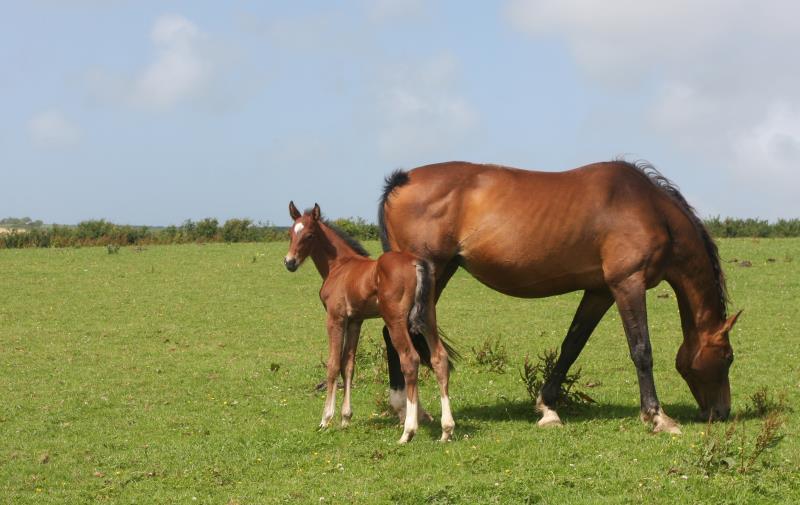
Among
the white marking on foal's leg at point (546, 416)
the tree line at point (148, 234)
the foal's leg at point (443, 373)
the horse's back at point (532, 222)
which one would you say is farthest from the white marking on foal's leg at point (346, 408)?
the tree line at point (148, 234)

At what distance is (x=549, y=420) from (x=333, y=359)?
2.22 m

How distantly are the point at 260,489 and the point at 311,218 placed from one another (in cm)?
308

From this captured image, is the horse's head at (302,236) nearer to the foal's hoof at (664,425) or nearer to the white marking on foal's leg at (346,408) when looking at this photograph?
the white marking on foal's leg at (346,408)

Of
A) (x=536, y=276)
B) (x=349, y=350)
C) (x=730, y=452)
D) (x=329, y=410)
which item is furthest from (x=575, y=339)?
(x=730, y=452)

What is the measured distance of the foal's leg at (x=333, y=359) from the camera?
30.6ft

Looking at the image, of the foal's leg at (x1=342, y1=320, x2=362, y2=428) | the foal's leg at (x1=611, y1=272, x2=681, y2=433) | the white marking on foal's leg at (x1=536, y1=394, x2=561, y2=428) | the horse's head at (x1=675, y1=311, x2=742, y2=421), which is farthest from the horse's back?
the white marking on foal's leg at (x1=536, y1=394, x2=561, y2=428)

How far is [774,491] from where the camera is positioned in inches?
268

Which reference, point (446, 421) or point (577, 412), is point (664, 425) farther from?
point (446, 421)

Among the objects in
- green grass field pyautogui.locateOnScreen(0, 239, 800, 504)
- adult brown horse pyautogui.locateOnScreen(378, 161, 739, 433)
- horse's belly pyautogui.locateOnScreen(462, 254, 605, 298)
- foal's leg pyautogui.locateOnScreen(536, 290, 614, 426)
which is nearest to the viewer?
green grass field pyautogui.locateOnScreen(0, 239, 800, 504)

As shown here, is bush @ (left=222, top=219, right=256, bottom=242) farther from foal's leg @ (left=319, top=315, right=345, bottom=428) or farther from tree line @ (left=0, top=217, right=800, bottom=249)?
foal's leg @ (left=319, top=315, right=345, bottom=428)

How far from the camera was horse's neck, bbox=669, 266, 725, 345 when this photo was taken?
9.24 metres

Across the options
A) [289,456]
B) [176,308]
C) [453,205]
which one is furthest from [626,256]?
[176,308]

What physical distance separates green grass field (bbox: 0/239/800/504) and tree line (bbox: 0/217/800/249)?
11474 mm

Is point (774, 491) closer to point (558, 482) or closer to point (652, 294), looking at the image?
point (558, 482)
